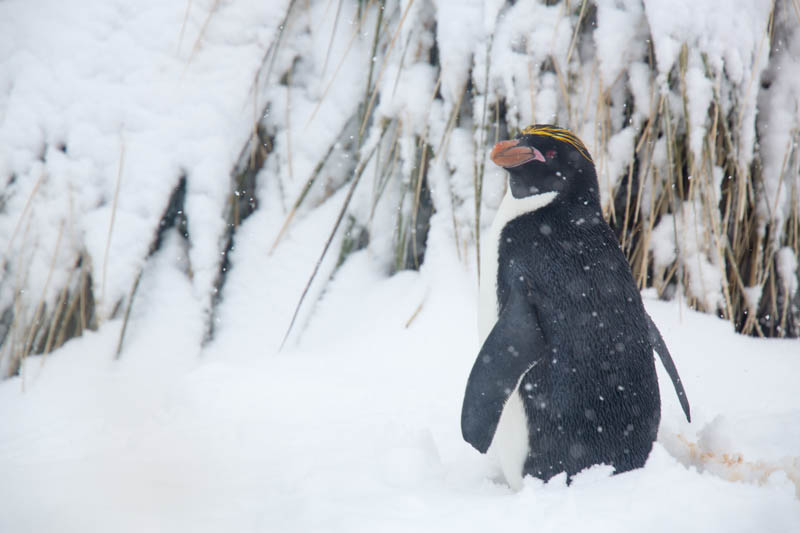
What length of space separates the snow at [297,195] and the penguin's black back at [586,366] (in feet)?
0.72

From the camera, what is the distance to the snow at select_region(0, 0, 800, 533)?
1.21m

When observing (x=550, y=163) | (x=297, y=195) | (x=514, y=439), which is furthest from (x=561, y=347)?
(x=297, y=195)

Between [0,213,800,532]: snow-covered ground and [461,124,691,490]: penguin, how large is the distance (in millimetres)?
67

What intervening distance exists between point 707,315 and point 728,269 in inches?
6.6

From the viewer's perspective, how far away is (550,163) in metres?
0.89

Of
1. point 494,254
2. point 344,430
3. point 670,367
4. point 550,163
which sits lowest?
point 344,430

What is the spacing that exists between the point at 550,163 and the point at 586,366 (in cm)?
31

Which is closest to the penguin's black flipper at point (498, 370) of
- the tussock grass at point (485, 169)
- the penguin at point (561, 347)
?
the penguin at point (561, 347)

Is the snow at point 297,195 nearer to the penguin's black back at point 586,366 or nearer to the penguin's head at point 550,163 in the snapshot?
the penguin's black back at point 586,366

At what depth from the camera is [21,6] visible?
4.99 ft

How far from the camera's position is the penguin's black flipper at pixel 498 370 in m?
0.79

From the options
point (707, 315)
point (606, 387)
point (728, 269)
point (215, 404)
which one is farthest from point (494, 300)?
point (728, 269)

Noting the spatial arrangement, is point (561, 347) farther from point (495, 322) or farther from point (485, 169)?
point (485, 169)

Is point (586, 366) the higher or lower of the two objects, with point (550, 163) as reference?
lower
